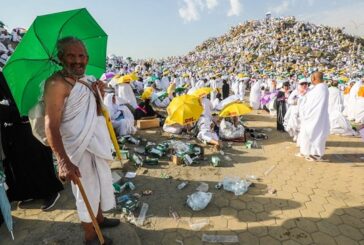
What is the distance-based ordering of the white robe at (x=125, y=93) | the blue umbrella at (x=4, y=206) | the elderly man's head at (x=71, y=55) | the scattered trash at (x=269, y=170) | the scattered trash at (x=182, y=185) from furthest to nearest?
the white robe at (x=125, y=93), the scattered trash at (x=269, y=170), the scattered trash at (x=182, y=185), the blue umbrella at (x=4, y=206), the elderly man's head at (x=71, y=55)

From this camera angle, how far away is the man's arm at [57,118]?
6.78 ft

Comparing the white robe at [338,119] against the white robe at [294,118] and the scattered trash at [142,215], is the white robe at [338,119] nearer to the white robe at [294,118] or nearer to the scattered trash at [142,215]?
the white robe at [294,118]

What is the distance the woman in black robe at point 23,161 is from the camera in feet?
11.4

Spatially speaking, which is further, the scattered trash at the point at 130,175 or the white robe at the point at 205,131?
the white robe at the point at 205,131

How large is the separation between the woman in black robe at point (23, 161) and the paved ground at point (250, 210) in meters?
0.23

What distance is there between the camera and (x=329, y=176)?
A: 4773 mm

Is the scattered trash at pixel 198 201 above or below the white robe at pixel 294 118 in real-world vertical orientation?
below

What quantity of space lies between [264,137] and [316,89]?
7.94ft

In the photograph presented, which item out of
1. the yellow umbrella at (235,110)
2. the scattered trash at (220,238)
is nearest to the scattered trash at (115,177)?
the scattered trash at (220,238)

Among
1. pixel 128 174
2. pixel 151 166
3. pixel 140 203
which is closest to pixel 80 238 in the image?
pixel 140 203

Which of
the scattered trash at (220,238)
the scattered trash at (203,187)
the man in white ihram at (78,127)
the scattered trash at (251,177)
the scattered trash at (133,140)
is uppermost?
the man in white ihram at (78,127)

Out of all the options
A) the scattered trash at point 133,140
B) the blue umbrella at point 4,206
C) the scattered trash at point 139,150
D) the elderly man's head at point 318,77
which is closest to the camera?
the blue umbrella at point 4,206

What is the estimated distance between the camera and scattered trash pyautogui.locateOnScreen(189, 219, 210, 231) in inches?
129

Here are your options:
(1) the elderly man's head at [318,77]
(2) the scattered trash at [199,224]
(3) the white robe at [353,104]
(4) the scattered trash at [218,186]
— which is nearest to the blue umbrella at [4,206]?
(2) the scattered trash at [199,224]
